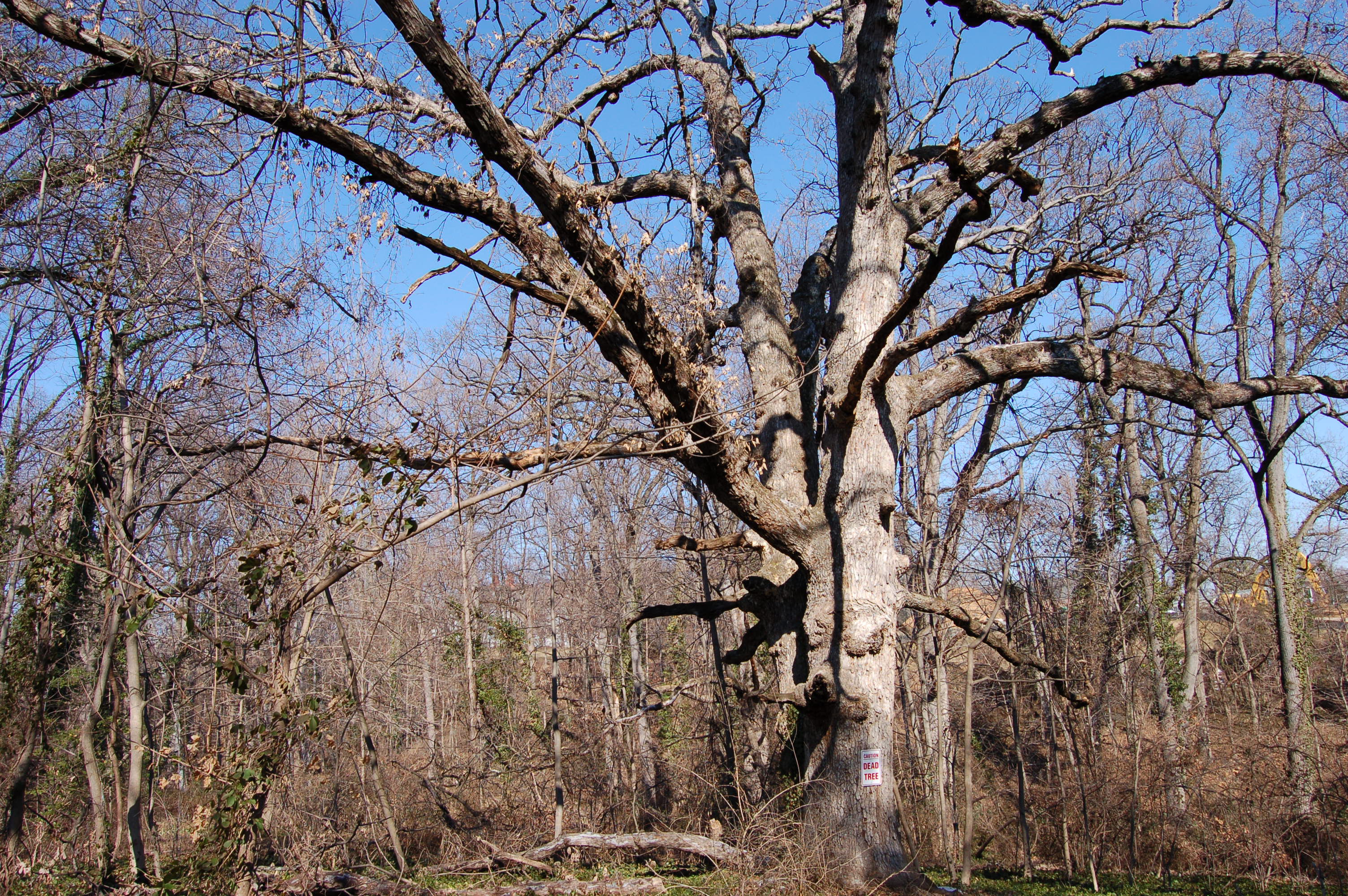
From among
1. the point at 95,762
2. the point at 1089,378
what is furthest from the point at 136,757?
the point at 1089,378

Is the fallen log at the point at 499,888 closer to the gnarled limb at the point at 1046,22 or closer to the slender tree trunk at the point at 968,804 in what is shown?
the slender tree trunk at the point at 968,804

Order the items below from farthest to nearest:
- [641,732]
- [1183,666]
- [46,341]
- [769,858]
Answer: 1. [1183,666]
2. [641,732]
3. [46,341]
4. [769,858]

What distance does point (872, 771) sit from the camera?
5.80 meters

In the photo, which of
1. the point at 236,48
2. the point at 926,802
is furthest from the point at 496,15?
the point at 926,802

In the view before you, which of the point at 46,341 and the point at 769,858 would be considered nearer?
the point at 769,858

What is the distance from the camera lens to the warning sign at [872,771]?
5.79 m

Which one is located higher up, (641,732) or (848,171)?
(848,171)

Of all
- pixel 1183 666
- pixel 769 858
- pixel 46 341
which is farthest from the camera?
pixel 1183 666

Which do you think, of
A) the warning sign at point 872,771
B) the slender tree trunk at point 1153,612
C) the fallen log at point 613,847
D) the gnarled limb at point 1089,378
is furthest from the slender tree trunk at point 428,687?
the slender tree trunk at point 1153,612

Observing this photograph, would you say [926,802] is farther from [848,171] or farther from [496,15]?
[496,15]

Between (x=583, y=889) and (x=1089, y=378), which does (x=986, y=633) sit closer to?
(x=1089, y=378)

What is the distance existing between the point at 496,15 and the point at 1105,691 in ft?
39.8

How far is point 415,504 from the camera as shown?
14.9ft

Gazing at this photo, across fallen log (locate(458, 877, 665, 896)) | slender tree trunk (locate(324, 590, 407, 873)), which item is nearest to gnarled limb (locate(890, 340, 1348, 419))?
fallen log (locate(458, 877, 665, 896))
